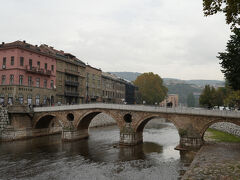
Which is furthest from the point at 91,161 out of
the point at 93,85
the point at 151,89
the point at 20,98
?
the point at 151,89

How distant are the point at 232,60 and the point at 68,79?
36518 millimetres

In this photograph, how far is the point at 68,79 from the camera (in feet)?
170

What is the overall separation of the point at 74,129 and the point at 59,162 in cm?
1323

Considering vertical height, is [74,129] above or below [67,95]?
below

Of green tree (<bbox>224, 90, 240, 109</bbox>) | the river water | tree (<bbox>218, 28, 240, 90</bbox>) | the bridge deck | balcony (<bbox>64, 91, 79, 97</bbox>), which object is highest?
tree (<bbox>218, 28, 240, 90</bbox>)

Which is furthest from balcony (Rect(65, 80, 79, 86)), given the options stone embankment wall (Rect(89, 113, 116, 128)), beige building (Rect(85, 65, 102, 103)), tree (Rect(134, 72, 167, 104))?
tree (Rect(134, 72, 167, 104))

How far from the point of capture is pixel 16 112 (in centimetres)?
3534

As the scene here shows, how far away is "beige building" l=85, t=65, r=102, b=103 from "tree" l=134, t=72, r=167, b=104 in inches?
934

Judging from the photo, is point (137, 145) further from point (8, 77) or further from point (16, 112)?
point (8, 77)

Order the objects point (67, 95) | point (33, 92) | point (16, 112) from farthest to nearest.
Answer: point (67, 95) < point (33, 92) < point (16, 112)

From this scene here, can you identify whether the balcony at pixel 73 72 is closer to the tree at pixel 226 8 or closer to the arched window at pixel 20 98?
the arched window at pixel 20 98

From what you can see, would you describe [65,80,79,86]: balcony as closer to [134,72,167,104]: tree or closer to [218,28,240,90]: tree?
[218,28,240,90]: tree

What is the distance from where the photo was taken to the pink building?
1522 inches

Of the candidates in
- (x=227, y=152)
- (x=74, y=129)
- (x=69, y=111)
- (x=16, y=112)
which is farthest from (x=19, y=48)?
(x=227, y=152)
